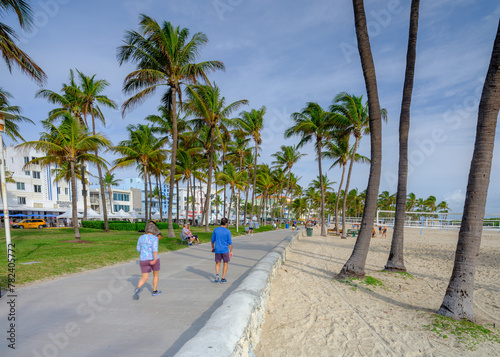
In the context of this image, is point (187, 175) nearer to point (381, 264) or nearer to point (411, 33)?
point (381, 264)

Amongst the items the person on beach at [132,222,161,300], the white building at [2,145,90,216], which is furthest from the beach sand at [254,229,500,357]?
the white building at [2,145,90,216]

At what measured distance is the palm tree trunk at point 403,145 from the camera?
29.5ft

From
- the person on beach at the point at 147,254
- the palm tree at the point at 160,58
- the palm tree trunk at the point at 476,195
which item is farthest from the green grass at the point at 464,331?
the palm tree at the point at 160,58

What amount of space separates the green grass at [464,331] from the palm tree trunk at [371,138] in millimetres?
3087

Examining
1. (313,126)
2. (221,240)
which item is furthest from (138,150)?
(221,240)

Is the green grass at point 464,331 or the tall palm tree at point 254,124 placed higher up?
the tall palm tree at point 254,124

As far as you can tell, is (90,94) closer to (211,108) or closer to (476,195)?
(211,108)

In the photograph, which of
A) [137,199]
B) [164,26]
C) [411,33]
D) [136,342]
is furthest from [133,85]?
[137,199]

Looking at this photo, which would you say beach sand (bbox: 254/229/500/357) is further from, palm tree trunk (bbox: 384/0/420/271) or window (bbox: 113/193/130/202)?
window (bbox: 113/193/130/202)

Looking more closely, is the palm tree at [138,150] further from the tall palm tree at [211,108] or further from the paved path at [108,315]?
the paved path at [108,315]

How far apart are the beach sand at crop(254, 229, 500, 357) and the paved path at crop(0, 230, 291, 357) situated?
4.22ft

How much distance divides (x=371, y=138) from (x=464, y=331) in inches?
198

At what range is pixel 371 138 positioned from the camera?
7.94 m

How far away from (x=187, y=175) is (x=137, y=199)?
4889 cm
